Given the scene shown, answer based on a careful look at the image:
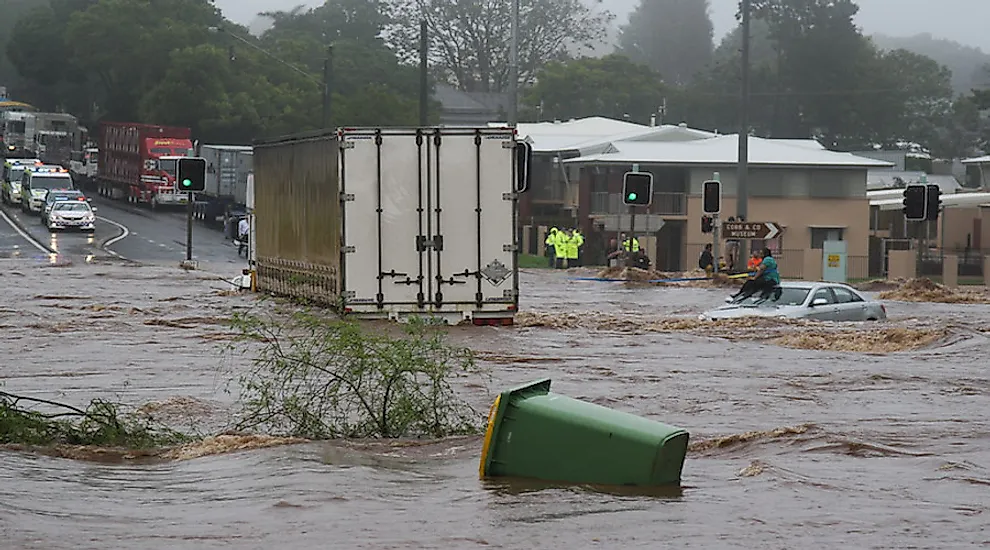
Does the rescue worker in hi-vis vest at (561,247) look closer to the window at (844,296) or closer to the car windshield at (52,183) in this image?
the car windshield at (52,183)

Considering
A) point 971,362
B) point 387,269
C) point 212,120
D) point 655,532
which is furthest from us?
point 212,120

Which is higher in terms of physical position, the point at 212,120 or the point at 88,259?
the point at 212,120

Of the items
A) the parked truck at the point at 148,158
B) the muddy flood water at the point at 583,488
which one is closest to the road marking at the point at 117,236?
the parked truck at the point at 148,158

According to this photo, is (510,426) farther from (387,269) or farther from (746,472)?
(387,269)

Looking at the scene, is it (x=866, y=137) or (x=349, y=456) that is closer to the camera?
(x=349, y=456)

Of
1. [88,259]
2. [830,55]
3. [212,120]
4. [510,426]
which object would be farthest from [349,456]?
[830,55]

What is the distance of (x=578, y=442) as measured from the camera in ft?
36.0

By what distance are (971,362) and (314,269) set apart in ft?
32.7

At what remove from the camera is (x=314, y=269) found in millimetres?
26172

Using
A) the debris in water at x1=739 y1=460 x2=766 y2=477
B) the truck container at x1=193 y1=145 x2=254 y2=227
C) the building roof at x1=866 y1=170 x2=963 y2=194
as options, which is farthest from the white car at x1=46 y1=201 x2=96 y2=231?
the debris in water at x1=739 y1=460 x2=766 y2=477

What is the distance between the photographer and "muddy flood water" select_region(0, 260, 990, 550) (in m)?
9.93

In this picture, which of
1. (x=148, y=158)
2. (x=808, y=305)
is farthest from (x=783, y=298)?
(x=148, y=158)

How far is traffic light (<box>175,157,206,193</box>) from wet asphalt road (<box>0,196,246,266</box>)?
760 centimetres

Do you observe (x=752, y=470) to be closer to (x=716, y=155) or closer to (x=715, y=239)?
(x=715, y=239)
